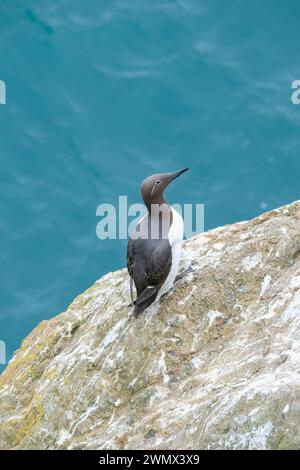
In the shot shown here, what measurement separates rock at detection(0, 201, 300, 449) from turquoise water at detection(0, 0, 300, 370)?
6.48 metres

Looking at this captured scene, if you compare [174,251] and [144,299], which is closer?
[144,299]

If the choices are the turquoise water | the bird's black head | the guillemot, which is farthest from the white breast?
the turquoise water

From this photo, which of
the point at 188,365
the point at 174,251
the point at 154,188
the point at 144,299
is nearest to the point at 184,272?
the point at 174,251

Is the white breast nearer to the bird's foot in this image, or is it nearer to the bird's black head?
the bird's foot

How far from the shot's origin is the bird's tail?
6.96 metres

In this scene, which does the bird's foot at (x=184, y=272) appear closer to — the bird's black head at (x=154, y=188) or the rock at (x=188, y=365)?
the rock at (x=188, y=365)

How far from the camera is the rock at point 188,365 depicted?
5.44 m

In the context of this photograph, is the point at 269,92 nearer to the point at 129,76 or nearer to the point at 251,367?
the point at 129,76

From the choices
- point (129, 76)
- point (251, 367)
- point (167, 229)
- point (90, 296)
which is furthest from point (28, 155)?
point (251, 367)

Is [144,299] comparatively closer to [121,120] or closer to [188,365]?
[188,365]

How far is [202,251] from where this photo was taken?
764 centimetres

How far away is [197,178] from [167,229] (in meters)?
7.84

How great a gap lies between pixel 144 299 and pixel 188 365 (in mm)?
724

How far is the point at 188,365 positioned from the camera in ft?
21.3
